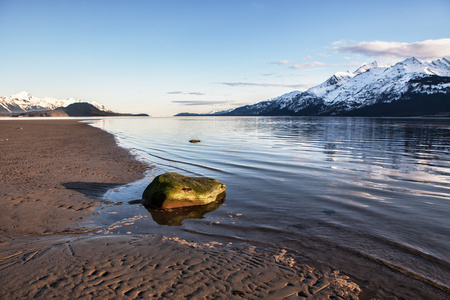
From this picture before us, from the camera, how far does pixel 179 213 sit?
10602 mm

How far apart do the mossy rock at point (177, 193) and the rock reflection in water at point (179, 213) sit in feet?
0.85

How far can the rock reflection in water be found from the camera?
32.1 feet

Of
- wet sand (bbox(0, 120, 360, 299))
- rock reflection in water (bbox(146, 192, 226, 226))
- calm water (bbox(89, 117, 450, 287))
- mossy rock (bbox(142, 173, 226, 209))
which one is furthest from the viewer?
mossy rock (bbox(142, 173, 226, 209))

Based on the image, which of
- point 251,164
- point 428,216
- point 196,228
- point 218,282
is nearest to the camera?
point 218,282

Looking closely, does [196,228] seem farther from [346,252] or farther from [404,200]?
[404,200]

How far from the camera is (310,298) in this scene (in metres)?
5.39

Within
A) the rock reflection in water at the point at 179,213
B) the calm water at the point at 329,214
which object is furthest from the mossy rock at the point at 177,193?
the calm water at the point at 329,214

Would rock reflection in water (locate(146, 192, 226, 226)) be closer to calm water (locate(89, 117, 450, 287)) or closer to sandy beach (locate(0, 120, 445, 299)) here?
calm water (locate(89, 117, 450, 287))

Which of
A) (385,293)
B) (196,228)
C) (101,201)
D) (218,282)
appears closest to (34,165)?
(101,201)

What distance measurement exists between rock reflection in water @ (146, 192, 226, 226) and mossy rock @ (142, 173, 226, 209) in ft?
0.85

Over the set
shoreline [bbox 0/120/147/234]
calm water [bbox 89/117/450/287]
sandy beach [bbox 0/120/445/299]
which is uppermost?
shoreline [bbox 0/120/147/234]

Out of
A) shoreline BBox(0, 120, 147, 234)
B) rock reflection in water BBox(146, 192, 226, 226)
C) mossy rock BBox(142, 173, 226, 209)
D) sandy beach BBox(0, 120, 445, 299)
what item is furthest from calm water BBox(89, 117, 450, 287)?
shoreline BBox(0, 120, 147, 234)

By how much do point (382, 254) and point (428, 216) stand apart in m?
4.53

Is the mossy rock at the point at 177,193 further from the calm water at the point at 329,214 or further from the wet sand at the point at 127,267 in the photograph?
the wet sand at the point at 127,267
